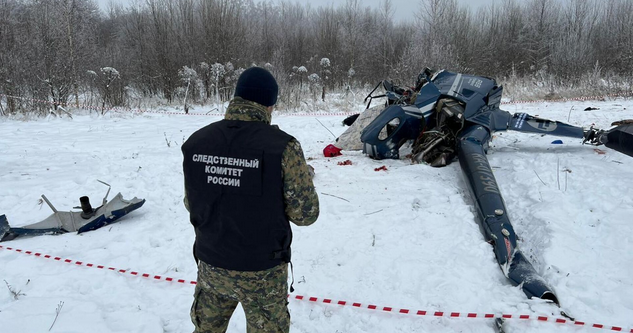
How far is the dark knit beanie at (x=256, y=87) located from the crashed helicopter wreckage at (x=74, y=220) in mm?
3201

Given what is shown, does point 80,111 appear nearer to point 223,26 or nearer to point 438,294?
point 223,26

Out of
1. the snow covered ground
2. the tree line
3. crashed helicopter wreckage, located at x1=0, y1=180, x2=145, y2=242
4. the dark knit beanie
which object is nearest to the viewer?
the dark knit beanie

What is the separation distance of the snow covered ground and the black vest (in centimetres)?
118

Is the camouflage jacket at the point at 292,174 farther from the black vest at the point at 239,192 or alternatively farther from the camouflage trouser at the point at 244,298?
the camouflage trouser at the point at 244,298

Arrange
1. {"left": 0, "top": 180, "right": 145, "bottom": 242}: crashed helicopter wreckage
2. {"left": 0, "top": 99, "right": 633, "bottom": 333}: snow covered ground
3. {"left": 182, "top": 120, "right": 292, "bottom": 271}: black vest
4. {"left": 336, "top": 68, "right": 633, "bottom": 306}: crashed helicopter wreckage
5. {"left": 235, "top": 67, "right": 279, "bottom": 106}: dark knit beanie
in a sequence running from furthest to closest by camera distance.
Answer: {"left": 336, "top": 68, "right": 633, "bottom": 306}: crashed helicopter wreckage → {"left": 0, "top": 180, "right": 145, "bottom": 242}: crashed helicopter wreckage → {"left": 0, "top": 99, "right": 633, "bottom": 333}: snow covered ground → {"left": 235, "top": 67, "right": 279, "bottom": 106}: dark knit beanie → {"left": 182, "top": 120, "right": 292, "bottom": 271}: black vest

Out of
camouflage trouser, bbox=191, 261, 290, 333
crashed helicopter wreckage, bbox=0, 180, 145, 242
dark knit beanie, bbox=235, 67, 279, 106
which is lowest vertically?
crashed helicopter wreckage, bbox=0, 180, 145, 242

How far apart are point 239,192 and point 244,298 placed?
0.54 m

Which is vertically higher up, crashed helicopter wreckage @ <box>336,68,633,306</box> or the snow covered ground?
crashed helicopter wreckage @ <box>336,68,633,306</box>

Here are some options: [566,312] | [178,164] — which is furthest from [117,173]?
[566,312]

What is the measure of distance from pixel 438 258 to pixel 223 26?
590 inches

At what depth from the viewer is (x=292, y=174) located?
5.99ft

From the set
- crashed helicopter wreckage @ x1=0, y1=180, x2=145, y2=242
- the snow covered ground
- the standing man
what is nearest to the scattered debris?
the snow covered ground

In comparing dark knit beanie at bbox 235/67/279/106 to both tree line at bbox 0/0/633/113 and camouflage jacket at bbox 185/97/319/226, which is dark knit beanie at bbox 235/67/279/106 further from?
tree line at bbox 0/0/633/113

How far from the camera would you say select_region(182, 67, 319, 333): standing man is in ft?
5.85
